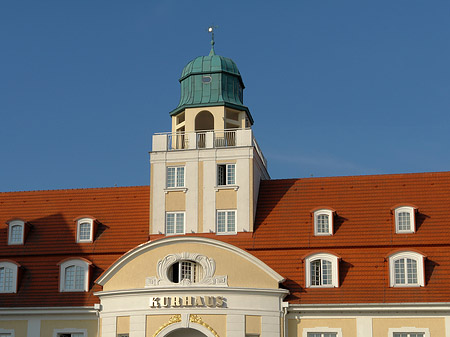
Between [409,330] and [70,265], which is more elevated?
[70,265]

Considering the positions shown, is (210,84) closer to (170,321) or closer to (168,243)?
(168,243)

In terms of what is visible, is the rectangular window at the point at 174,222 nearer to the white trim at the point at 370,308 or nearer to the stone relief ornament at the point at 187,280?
the stone relief ornament at the point at 187,280

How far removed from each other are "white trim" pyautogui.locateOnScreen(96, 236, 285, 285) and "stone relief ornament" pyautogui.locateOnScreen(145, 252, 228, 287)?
2.74 ft

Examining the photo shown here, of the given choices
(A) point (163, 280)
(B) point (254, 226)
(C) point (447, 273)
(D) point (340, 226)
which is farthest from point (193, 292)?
(C) point (447, 273)

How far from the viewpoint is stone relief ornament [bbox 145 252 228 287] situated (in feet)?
164

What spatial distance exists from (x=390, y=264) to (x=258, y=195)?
10379 millimetres

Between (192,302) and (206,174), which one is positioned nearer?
(192,302)

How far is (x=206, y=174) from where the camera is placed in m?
55.4

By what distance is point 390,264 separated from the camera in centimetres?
5059

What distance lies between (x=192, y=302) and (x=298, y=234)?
8.29 meters

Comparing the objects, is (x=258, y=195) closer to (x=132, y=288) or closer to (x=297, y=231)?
(x=297, y=231)

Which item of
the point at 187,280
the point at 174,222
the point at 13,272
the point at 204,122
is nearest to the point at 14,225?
the point at 13,272

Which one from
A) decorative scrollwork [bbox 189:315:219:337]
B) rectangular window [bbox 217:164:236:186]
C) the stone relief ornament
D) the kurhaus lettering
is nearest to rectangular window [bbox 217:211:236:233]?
rectangular window [bbox 217:164:236:186]

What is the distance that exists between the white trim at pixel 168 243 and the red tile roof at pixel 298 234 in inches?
68.3
